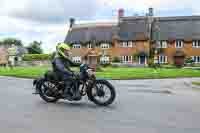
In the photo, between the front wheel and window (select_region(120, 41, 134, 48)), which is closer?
the front wheel

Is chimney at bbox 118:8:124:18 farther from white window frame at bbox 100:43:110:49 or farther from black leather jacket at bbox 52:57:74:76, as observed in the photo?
black leather jacket at bbox 52:57:74:76

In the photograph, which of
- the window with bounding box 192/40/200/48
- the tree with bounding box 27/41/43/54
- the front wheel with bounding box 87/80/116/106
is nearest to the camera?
the front wheel with bounding box 87/80/116/106

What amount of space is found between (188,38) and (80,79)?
59.8 m

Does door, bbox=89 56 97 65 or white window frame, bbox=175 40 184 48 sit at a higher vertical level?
white window frame, bbox=175 40 184 48

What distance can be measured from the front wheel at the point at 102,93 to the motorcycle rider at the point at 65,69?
16.4 inches

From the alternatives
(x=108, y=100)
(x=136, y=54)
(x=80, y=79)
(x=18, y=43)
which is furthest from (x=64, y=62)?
(x=18, y=43)

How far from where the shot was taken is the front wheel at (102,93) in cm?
1073

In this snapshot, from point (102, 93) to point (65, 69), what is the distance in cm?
134

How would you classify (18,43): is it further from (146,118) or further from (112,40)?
(146,118)


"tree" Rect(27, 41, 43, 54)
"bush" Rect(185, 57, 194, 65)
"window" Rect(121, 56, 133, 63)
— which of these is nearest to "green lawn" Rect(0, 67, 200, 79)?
"bush" Rect(185, 57, 194, 65)

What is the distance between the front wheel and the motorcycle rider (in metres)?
0.42

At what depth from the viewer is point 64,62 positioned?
1134 cm

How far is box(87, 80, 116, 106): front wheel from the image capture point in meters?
10.7

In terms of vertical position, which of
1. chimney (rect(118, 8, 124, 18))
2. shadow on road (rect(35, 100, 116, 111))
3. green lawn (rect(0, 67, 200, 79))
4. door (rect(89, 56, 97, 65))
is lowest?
green lawn (rect(0, 67, 200, 79))
